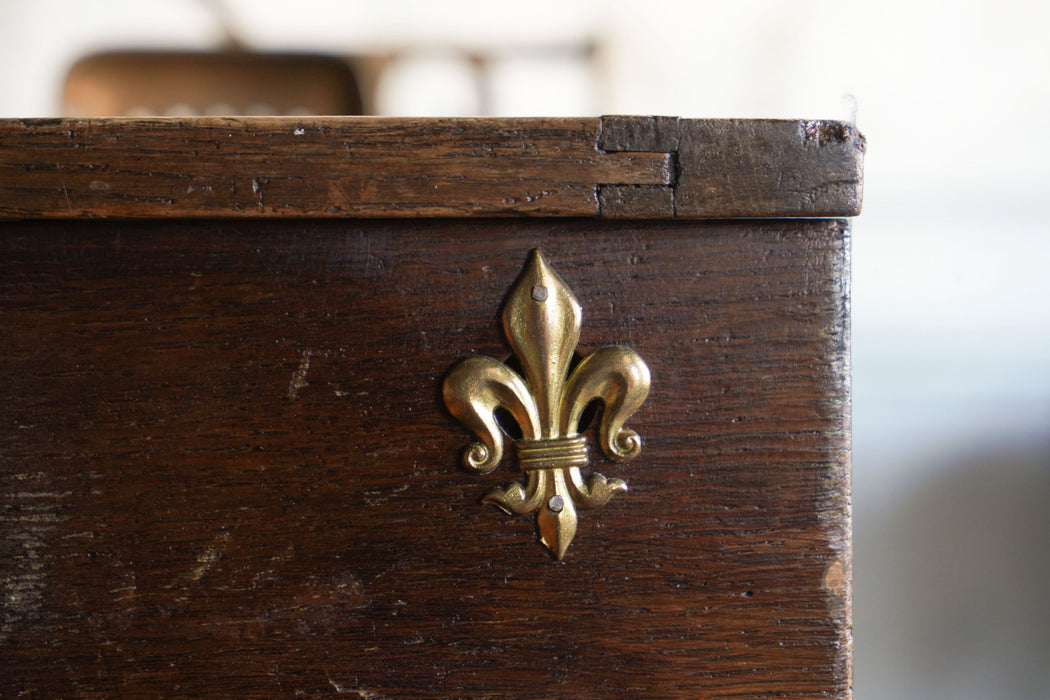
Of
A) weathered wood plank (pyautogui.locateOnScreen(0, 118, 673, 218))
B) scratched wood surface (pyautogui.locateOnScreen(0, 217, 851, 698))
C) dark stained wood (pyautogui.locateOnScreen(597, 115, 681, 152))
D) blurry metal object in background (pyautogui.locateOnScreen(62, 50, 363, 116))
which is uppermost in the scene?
blurry metal object in background (pyautogui.locateOnScreen(62, 50, 363, 116))

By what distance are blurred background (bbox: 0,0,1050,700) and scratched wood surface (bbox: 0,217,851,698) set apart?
59 centimetres

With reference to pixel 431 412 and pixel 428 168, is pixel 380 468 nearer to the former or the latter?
pixel 431 412

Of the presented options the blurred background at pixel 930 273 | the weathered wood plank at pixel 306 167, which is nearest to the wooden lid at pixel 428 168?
the weathered wood plank at pixel 306 167

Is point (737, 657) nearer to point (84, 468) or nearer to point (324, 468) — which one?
point (324, 468)

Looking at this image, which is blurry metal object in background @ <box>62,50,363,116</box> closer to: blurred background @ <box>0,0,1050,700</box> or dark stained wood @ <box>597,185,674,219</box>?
blurred background @ <box>0,0,1050,700</box>

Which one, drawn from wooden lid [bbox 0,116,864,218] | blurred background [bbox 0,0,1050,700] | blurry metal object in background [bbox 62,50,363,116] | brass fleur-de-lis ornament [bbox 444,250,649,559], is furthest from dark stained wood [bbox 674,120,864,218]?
blurry metal object in background [bbox 62,50,363,116]

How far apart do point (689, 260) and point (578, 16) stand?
682 mm

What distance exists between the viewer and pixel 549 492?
481 millimetres

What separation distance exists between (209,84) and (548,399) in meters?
0.84

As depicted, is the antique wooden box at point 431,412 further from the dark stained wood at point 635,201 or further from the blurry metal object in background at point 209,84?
the blurry metal object in background at point 209,84

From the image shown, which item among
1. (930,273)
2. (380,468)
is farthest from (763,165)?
(930,273)

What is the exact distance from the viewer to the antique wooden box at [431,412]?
47 cm

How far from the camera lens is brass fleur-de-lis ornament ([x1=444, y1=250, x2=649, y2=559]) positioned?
0.48m

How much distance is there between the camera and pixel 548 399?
0.48 metres
